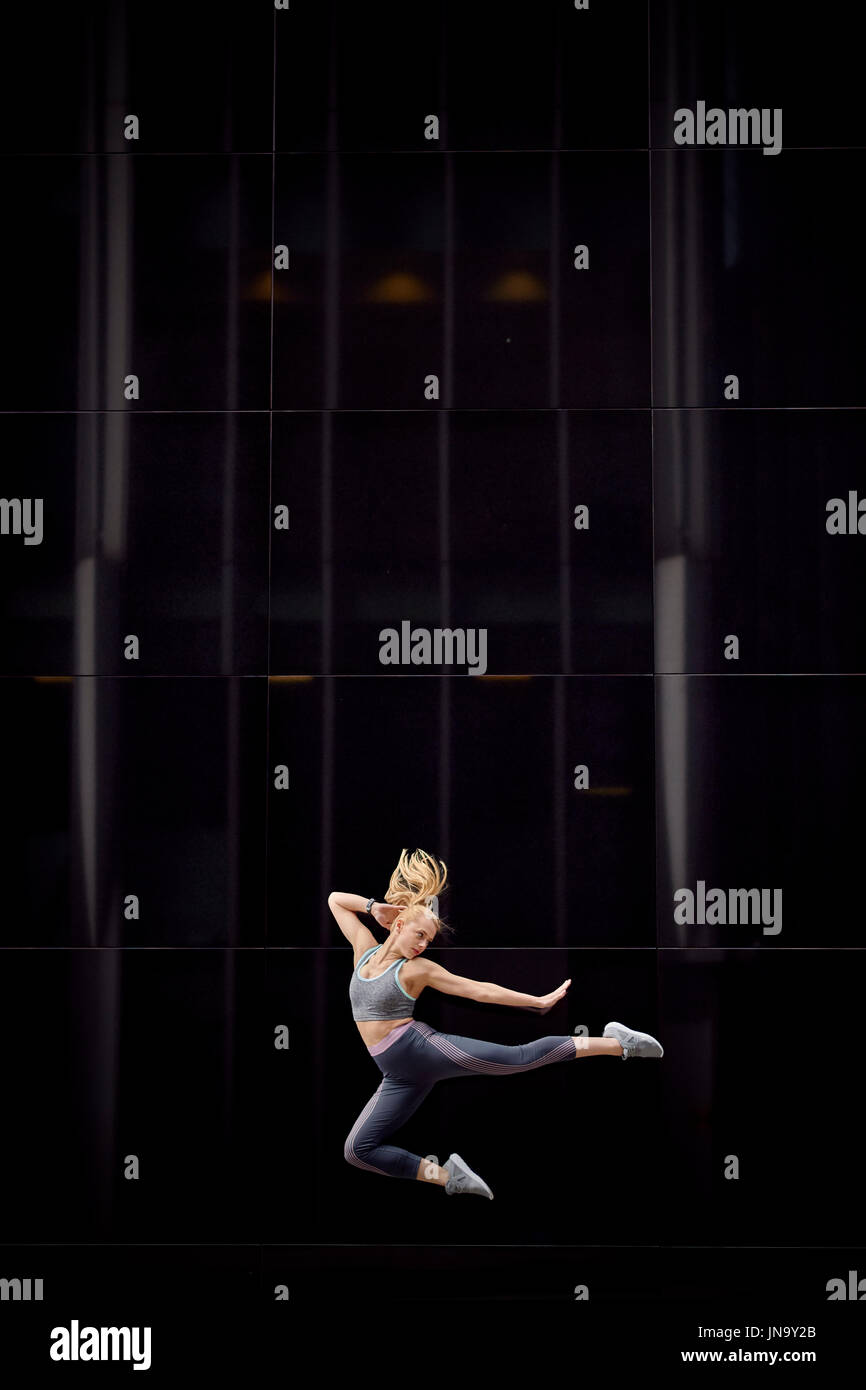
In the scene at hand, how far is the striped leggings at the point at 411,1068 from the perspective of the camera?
12.4 feet

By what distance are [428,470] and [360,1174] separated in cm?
255

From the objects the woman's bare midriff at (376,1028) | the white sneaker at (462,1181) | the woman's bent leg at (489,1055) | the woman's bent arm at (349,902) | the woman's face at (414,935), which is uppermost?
the woman's bent arm at (349,902)

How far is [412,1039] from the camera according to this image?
3779 mm

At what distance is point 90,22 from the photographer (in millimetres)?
3990

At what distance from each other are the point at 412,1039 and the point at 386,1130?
1.10 feet

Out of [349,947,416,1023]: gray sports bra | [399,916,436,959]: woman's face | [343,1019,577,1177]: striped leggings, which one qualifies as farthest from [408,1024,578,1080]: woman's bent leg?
[399,916,436,959]: woman's face

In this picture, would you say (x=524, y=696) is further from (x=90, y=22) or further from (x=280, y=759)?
(x=90, y=22)

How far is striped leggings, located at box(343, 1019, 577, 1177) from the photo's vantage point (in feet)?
12.4

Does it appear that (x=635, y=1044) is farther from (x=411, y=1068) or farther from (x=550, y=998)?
(x=411, y=1068)

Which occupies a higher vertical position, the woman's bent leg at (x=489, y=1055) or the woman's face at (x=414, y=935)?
the woman's face at (x=414, y=935)

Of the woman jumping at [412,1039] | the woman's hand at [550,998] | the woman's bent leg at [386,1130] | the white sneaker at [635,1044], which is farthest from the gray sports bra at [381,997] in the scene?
the white sneaker at [635,1044]

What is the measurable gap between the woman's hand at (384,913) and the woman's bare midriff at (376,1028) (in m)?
0.33

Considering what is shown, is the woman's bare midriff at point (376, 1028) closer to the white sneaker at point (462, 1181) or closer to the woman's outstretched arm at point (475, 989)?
the woman's outstretched arm at point (475, 989)

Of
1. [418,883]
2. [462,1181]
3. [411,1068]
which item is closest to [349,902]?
[418,883]
